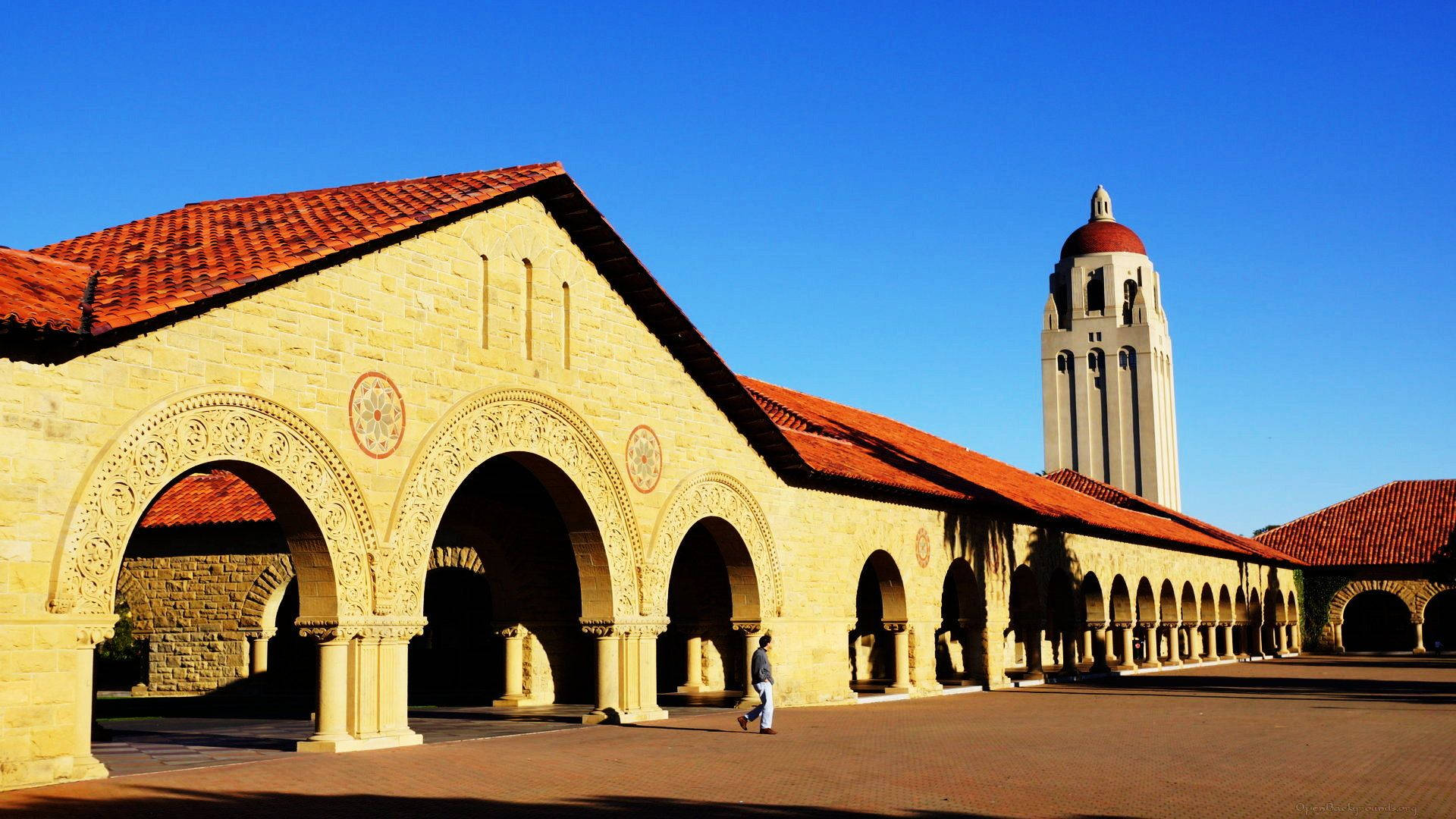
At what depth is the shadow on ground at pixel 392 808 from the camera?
10133 mm

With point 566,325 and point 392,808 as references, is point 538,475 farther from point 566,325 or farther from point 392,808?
point 392,808

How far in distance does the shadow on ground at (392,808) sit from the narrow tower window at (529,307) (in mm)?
7383

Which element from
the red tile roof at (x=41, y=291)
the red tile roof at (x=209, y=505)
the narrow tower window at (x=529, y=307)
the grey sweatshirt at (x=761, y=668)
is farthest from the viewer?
the red tile roof at (x=209, y=505)

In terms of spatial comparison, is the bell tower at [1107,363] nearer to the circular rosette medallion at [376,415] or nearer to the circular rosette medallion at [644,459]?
the circular rosette medallion at [644,459]

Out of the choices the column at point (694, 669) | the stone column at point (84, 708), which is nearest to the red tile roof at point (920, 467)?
the column at point (694, 669)

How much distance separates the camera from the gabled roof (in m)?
48.8

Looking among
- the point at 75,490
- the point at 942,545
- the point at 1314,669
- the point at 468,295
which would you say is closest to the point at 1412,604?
the point at 1314,669

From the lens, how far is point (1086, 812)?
1035 centimetres

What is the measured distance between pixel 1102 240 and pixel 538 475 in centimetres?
8272

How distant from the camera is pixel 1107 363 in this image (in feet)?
312

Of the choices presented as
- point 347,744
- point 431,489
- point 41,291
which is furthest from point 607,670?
point 41,291

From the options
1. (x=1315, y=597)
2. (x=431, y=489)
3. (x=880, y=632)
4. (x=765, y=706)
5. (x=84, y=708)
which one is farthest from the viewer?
(x=1315, y=597)

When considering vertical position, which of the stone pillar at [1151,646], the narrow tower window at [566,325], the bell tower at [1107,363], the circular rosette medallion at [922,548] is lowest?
the stone pillar at [1151,646]

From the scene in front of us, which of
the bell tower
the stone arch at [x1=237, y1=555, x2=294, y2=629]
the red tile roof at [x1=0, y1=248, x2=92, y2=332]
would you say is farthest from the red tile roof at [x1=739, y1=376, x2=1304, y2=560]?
the bell tower
